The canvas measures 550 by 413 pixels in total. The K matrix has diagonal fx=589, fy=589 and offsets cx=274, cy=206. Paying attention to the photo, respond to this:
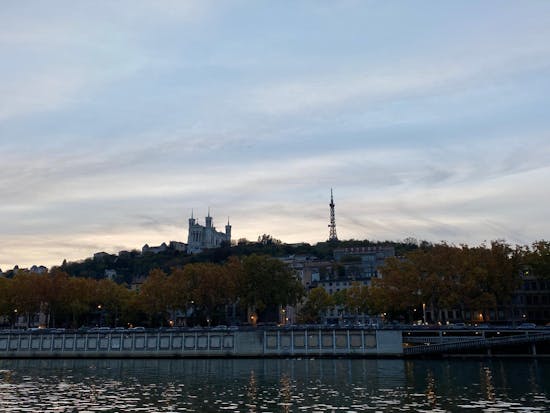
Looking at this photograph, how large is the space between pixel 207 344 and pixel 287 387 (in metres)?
52.9

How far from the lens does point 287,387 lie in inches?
2410

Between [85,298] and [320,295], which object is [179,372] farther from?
[320,295]

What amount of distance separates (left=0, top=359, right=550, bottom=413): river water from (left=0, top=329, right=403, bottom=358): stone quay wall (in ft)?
39.7

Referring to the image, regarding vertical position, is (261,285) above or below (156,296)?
above

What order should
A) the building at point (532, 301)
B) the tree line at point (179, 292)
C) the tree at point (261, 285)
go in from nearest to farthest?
the tree at point (261, 285) < the tree line at point (179, 292) < the building at point (532, 301)

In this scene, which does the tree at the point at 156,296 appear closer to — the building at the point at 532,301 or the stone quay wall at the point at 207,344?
the stone quay wall at the point at 207,344

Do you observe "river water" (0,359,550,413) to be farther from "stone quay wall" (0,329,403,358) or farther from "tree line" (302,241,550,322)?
"tree line" (302,241,550,322)

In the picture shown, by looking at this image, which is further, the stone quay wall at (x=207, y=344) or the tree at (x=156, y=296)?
the tree at (x=156, y=296)

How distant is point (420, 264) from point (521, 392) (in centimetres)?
7056

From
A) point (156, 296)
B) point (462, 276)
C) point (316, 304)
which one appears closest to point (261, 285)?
point (156, 296)

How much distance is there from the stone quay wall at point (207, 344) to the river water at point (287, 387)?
476 inches

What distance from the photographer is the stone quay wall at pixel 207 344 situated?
104438mm

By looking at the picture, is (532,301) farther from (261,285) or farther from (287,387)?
(287,387)

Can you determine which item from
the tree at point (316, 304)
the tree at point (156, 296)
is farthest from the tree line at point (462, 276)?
the tree at point (156, 296)
